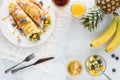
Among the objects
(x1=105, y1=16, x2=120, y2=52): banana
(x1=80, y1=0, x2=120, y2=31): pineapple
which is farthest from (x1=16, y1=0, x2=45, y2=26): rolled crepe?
(x1=105, y1=16, x2=120, y2=52): banana

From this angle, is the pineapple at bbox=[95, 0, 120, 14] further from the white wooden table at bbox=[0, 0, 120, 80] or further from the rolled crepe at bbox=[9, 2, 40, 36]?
the rolled crepe at bbox=[9, 2, 40, 36]

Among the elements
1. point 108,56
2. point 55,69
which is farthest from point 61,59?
point 108,56

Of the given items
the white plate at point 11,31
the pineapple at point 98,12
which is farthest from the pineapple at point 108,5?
the white plate at point 11,31

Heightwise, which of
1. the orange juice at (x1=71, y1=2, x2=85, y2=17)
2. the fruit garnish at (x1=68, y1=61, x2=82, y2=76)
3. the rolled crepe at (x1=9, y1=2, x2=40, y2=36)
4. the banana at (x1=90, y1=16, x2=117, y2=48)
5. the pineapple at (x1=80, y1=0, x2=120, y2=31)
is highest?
the rolled crepe at (x1=9, y1=2, x2=40, y2=36)

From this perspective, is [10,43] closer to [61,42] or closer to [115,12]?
[61,42]

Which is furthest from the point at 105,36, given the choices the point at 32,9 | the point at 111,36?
the point at 32,9

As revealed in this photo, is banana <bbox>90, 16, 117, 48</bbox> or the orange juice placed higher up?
the orange juice

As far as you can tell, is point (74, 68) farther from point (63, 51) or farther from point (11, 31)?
point (11, 31)
